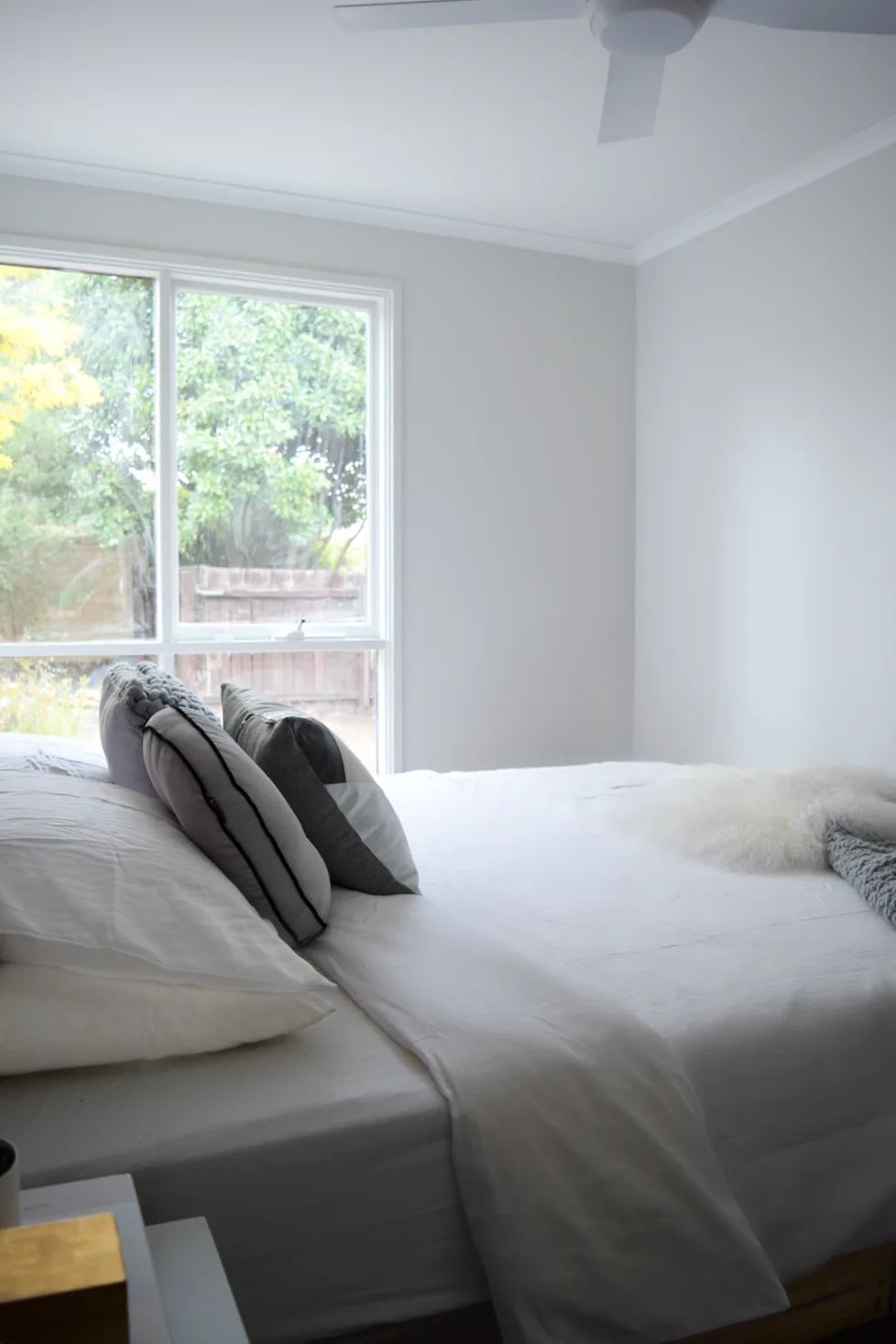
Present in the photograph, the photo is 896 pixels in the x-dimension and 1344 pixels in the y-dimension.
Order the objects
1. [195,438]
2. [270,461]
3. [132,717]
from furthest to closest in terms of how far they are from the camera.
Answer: [270,461] → [195,438] → [132,717]

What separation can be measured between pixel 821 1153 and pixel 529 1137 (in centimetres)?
43

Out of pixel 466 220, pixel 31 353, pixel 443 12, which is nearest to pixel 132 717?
pixel 443 12

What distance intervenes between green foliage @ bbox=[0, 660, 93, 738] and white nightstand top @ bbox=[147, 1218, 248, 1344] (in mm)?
3105

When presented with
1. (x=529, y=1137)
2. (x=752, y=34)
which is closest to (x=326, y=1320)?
(x=529, y=1137)

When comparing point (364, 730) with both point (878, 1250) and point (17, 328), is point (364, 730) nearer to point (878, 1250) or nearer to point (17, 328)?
point (17, 328)

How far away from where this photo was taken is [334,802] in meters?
1.81

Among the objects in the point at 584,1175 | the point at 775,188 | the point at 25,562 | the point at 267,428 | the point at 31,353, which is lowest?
the point at 584,1175

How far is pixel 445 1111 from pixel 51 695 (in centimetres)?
310

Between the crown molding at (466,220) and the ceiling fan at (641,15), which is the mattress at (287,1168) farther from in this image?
the crown molding at (466,220)

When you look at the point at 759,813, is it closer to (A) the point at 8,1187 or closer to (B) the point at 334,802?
(B) the point at 334,802

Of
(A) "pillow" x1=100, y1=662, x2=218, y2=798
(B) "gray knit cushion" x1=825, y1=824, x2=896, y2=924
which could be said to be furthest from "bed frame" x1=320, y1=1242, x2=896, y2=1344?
(A) "pillow" x1=100, y1=662, x2=218, y2=798

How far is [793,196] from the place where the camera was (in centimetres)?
380

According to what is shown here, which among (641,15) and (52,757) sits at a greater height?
(641,15)

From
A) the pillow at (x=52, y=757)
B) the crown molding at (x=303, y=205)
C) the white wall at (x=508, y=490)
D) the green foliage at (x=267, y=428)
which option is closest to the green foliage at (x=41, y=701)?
the green foliage at (x=267, y=428)
